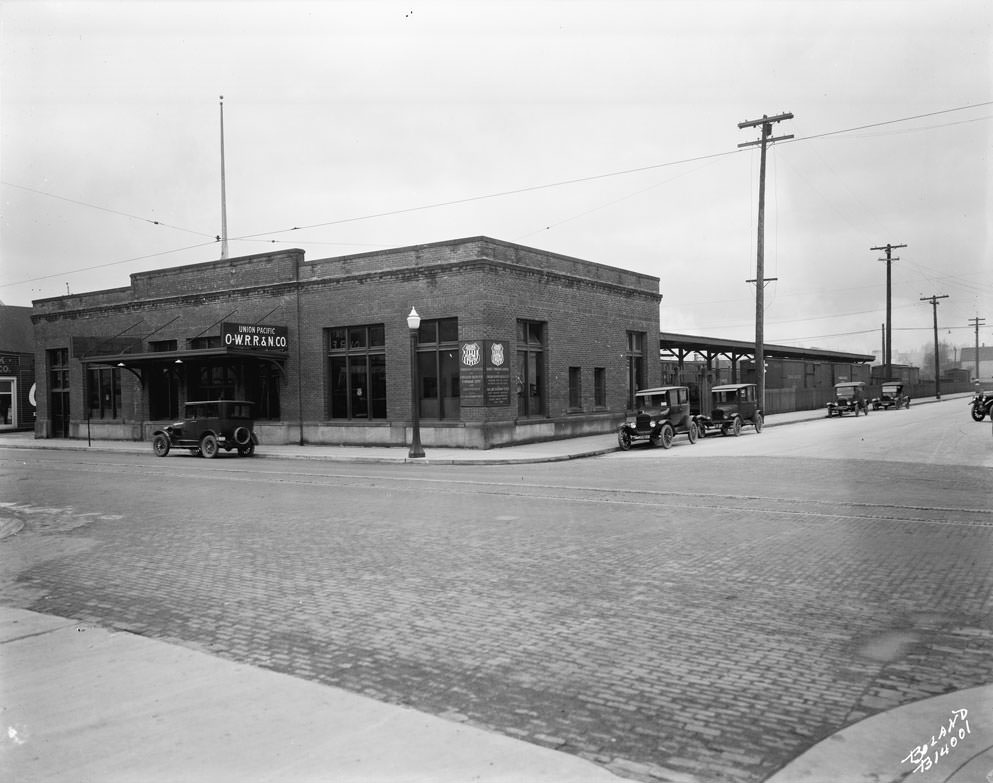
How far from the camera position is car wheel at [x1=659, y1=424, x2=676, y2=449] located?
83.9 ft

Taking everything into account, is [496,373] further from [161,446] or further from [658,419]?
[161,446]

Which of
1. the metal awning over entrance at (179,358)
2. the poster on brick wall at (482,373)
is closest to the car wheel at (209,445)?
the metal awning over entrance at (179,358)

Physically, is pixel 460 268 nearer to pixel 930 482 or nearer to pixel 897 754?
pixel 930 482

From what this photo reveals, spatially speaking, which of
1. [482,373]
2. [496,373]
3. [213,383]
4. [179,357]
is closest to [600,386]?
[496,373]

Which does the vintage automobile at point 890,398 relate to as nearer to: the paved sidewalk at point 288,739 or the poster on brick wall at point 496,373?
the poster on brick wall at point 496,373

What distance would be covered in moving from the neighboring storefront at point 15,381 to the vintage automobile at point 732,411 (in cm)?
4164

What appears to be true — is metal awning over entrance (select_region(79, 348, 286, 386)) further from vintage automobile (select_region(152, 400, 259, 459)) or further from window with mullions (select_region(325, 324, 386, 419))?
vintage automobile (select_region(152, 400, 259, 459))

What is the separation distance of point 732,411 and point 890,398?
2668 centimetres

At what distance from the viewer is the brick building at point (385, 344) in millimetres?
26438

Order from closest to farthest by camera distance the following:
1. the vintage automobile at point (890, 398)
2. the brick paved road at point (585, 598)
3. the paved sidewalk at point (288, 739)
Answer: the paved sidewalk at point (288, 739), the brick paved road at point (585, 598), the vintage automobile at point (890, 398)

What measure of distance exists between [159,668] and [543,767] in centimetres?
287

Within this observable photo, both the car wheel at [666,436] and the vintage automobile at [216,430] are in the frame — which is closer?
the car wheel at [666,436]

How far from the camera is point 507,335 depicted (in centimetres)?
2672

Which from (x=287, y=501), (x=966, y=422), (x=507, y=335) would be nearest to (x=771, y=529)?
(x=287, y=501)
